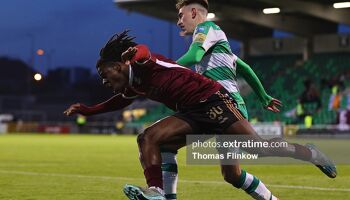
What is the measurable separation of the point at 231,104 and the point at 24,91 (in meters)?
104

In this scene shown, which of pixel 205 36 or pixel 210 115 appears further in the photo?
pixel 205 36

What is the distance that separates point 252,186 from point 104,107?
1444mm

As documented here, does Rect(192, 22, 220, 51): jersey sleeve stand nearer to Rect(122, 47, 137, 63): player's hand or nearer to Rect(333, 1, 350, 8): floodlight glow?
Rect(122, 47, 137, 63): player's hand

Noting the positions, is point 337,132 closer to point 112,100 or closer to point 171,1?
point 171,1

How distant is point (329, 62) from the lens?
4622 centimetres

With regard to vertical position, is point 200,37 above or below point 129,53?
above

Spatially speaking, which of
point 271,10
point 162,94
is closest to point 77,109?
point 162,94

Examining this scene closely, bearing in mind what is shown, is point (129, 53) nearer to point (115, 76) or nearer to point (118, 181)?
point (115, 76)

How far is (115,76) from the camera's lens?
19.3ft

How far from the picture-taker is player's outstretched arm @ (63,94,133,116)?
20.7 ft

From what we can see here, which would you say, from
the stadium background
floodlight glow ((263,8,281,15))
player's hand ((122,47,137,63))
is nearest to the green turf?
the stadium background

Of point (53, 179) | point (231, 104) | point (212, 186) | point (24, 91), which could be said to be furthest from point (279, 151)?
point (24, 91)

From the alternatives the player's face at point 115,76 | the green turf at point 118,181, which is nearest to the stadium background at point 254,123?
the green turf at point 118,181

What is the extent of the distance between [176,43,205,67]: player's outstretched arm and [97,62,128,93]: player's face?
1.56 feet
